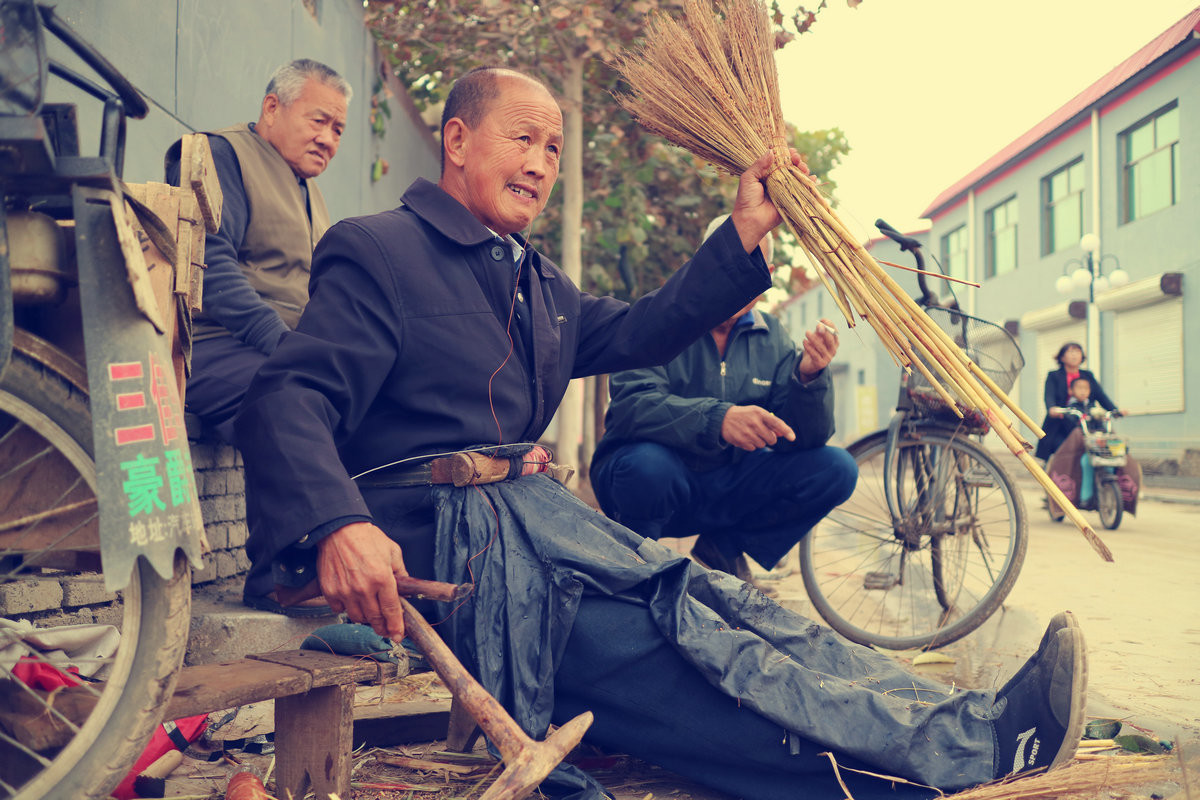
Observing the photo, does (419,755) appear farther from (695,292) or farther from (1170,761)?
(1170,761)

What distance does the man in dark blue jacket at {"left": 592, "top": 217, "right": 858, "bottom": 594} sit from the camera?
3152 millimetres

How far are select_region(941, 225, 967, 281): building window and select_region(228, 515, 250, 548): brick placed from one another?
2439 cm

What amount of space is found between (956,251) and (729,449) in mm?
24974

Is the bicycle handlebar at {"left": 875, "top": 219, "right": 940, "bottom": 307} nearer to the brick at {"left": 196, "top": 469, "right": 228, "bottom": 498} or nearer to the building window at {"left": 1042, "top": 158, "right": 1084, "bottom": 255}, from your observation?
the brick at {"left": 196, "top": 469, "right": 228, "bottom": 498}

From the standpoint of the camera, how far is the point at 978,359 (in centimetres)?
360

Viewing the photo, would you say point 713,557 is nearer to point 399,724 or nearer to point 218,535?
point 399,724

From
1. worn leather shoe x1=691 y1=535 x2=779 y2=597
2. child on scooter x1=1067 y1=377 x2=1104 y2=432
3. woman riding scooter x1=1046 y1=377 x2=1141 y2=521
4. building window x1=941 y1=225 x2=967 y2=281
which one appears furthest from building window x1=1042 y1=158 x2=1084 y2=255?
worn leather shoe x1=691 y1=535 x2=779 y2=597

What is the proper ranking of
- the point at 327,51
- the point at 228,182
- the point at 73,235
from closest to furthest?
the point at 73,235 < the point at 228,182 < the point at 327,51

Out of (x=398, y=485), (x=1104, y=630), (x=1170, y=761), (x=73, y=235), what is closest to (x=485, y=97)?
(x=398, y=485)

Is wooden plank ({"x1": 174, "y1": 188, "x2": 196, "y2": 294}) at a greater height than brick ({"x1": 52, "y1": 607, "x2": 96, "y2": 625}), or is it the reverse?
wooden plank ({"x1": 174, "y1": 188, "x2": 196, "y2": 294})

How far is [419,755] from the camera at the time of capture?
2357 millimetres

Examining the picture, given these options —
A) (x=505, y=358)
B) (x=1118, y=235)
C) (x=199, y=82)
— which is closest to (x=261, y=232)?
(x=199, y=82)

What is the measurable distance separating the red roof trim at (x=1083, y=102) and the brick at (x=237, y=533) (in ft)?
48.3

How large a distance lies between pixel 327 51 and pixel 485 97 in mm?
3937
